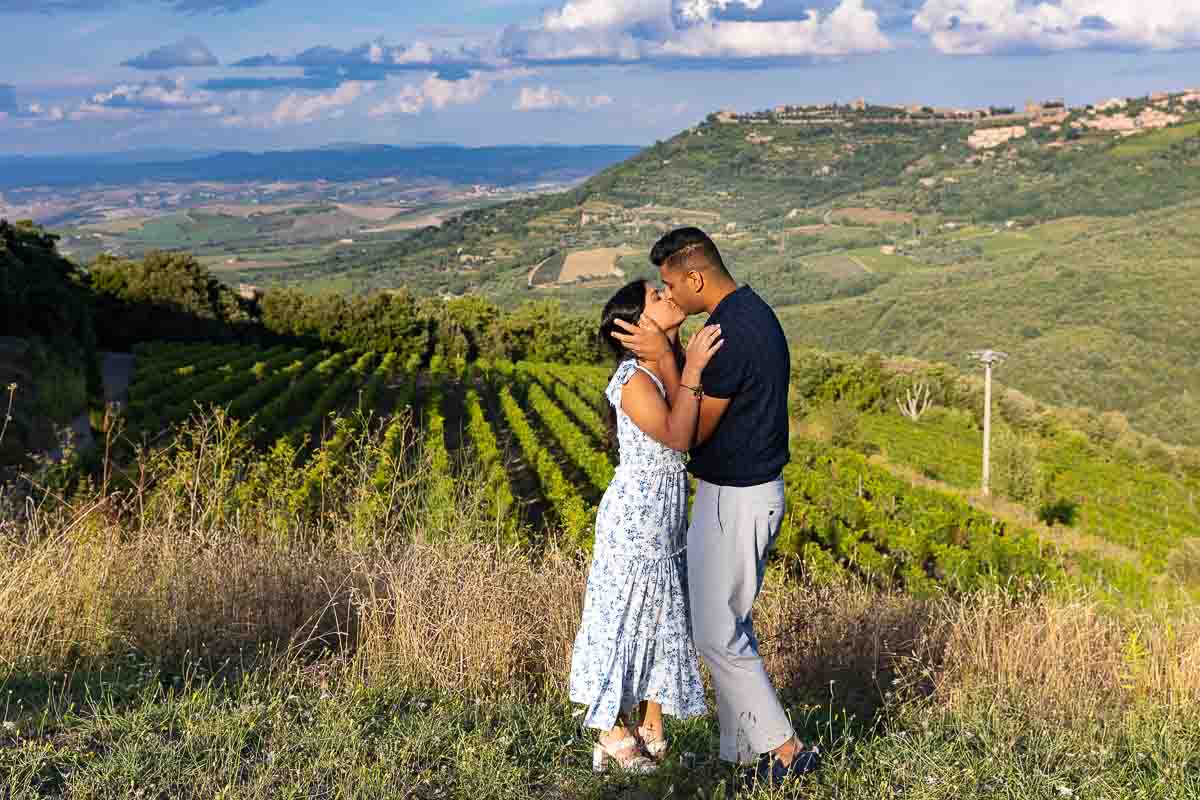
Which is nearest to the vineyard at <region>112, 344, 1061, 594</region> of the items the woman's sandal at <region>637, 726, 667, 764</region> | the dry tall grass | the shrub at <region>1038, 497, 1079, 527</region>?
the dry tall grass

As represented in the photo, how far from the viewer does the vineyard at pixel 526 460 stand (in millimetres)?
11086

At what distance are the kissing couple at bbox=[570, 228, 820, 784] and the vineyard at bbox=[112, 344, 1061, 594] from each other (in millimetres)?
2050

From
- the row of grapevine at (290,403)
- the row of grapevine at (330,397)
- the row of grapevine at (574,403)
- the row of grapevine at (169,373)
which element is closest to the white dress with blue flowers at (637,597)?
the row of grapevine at (330,397)

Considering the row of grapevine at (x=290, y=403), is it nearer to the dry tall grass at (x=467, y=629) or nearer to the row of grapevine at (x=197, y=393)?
the row of grapevine at (x=197, y=393)

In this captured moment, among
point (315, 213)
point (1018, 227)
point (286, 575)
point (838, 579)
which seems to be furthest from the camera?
point (315, 213)

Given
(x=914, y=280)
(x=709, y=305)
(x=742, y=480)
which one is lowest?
(x=914, y=280)

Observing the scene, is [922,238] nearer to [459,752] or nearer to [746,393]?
[746,393]

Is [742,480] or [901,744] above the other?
[742,480]

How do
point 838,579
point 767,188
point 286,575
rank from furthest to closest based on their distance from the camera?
1. point 767,188
2. point 838,579
3. point 286,575

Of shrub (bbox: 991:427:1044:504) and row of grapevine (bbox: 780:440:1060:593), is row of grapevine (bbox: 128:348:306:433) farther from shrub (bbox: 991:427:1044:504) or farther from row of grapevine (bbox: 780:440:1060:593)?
shrub (bbox: 991:427:1044:504)

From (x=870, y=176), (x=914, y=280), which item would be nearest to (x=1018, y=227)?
(x=914, y=280)

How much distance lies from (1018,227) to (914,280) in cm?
2601

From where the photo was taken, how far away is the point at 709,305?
9.93ft

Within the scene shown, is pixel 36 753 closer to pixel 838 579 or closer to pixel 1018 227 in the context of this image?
pixel 838 579
